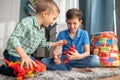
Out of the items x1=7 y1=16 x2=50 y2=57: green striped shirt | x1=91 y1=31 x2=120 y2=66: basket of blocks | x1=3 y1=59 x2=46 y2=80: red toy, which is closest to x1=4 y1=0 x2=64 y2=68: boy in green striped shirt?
x1=7 y1=16 x2=50 y2=57: green striped shirt

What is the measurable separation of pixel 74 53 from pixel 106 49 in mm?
665

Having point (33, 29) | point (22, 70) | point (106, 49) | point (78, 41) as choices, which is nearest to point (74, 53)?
point (78, 41)

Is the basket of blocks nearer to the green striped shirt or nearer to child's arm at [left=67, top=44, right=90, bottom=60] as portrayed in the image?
child's arm at [left=67, top=44, right=90, bottom=60]

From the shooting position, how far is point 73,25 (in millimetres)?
1543

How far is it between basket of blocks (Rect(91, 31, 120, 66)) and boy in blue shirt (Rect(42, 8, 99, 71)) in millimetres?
400

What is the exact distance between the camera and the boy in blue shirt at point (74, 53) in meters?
1.47

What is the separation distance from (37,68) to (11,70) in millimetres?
149

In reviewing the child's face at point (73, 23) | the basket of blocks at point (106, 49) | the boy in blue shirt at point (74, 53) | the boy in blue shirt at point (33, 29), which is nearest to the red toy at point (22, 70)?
the boy in blue shirt at point (33, 29)

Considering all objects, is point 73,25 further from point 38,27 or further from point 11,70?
point 11,70

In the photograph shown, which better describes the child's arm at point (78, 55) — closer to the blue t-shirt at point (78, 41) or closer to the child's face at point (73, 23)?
the blue t-shirt at point (78, 41)

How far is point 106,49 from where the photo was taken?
79.7 inches

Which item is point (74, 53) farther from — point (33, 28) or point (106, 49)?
point (106, 49)

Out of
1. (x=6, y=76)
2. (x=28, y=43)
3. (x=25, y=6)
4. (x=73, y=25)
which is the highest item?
(x=25, y=6)

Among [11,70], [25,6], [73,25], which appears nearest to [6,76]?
[11,70]
